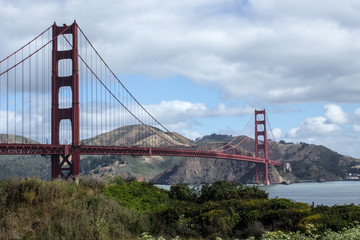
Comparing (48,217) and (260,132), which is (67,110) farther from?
(260,132)

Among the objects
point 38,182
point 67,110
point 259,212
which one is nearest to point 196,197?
point 259,212

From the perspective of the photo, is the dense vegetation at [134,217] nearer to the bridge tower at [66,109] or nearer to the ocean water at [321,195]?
the ocean water at [321,195]

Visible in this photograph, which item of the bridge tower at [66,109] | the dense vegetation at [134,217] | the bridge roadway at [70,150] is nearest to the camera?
the dense vegetation at [134,217]

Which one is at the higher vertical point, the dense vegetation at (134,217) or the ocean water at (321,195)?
the dense vegetation at (134,217)

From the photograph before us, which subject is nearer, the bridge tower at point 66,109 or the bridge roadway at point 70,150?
the bridge roadway at point 70,150

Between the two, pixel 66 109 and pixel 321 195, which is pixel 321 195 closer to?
pixel 321 195

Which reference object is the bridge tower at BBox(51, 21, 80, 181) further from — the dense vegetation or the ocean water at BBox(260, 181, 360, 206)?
the dense vegetation

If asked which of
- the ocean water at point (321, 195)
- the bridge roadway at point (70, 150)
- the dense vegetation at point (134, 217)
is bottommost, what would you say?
the ocean water at point (321, 195)

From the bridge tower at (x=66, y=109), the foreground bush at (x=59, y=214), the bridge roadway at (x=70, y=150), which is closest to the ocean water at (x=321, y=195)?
the bridge roadway at (x=70, y=150)

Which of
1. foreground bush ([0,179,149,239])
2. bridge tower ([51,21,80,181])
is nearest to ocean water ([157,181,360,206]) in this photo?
bridge tower ([51,21,80,181])

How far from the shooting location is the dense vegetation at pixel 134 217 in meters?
20.3

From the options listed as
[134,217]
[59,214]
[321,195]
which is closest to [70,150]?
[59,214]

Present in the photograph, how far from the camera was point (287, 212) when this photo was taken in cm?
2203

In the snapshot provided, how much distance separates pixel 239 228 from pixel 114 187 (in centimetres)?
941
